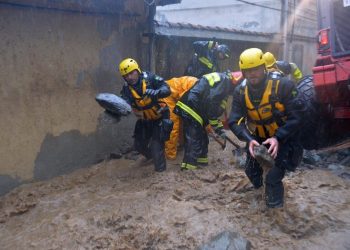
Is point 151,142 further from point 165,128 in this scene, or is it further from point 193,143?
point 193,143

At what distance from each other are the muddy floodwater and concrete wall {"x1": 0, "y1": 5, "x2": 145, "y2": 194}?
1.47 feet

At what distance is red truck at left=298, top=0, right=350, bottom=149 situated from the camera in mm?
5059

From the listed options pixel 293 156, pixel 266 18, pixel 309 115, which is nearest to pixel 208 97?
pixel 309 115

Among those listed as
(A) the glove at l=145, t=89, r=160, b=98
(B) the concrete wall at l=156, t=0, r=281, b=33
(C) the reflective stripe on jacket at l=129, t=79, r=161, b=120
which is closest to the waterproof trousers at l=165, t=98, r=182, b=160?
(C) the reflective stripe on jacket at l=129, t=79, r=161, b=120

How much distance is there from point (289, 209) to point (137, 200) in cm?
180

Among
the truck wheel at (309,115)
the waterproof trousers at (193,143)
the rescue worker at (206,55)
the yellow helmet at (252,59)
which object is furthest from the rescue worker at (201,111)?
the yellow helmet at (252,59)

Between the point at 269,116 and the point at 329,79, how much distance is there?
5.42 feet

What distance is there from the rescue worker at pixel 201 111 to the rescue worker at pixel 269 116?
1.24m

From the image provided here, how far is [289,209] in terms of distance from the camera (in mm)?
4086

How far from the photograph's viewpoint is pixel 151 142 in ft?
18.7

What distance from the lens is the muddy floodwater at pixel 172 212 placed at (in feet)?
12.4

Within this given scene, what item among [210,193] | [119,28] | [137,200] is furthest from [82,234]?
[119,28]

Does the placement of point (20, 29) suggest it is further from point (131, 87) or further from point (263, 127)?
point (263, 127)

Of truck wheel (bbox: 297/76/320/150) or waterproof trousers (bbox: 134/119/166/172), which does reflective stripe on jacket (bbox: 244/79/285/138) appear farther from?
waterproof trousers (bbox: 134/119/166/172)
